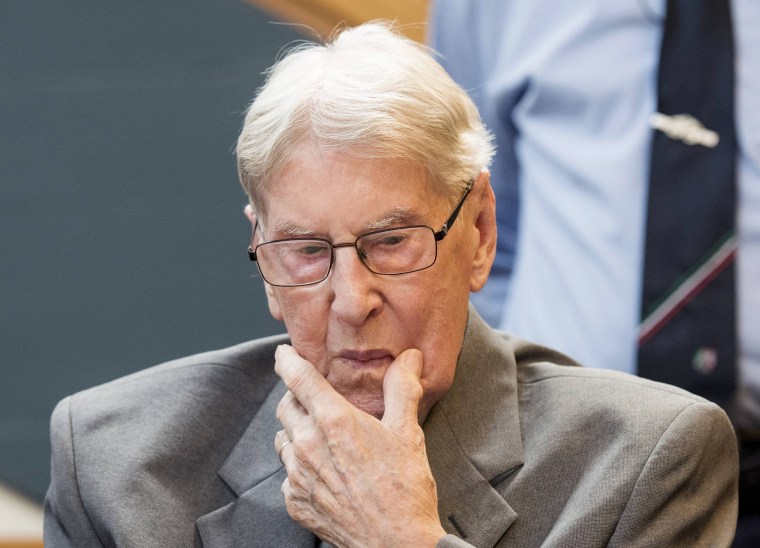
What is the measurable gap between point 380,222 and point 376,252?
51mm

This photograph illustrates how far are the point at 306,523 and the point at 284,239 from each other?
16.2 inches

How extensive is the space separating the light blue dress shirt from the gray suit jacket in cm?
30

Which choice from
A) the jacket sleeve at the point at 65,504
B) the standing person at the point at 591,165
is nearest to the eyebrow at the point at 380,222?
the jacket sleeve at the point at 65,504

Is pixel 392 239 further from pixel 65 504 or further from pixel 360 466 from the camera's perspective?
pixel 65 504

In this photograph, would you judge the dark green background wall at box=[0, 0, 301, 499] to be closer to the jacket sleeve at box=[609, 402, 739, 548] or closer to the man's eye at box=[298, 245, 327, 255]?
the man's eye at box=[298, 245, 327, 255]

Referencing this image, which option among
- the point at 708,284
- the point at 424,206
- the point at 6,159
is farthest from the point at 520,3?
the point at 6,159

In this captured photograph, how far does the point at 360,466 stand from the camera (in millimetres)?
1426

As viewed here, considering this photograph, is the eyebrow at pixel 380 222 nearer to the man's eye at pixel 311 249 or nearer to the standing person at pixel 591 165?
the man's eye at pixel 311 249

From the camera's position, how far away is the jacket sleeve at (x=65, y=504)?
168 cm

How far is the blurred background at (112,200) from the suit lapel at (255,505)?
4.95 ft

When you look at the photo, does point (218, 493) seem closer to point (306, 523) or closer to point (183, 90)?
point (306, 523)

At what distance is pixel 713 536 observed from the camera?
1529mm

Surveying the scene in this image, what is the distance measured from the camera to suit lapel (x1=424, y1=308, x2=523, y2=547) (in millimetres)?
1556

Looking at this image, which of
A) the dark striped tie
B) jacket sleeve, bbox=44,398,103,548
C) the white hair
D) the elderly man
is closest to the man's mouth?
the elderly man
